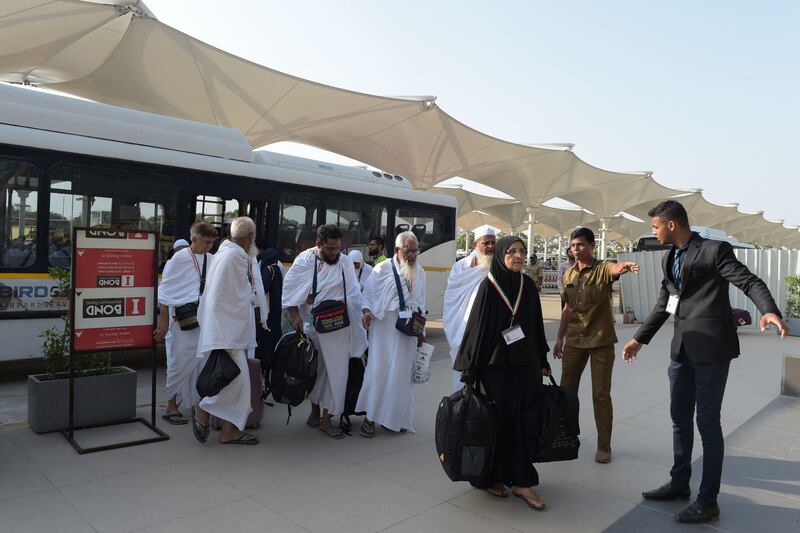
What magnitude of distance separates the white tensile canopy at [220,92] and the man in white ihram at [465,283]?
43.9 ft

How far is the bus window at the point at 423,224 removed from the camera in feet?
38.5

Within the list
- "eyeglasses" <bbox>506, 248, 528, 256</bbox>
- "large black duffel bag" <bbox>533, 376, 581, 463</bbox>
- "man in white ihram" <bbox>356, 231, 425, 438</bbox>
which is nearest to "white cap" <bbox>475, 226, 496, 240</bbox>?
"eyeglasses" <bbox>506, 248, 528, 256</bbox>

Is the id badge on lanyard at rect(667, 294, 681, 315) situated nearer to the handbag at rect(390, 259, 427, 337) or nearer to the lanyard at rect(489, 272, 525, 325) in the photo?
the lanyard at rect(489, 272, 525, 325)

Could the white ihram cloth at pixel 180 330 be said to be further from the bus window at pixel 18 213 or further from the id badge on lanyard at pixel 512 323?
the id badge on lanyard at pixel 512 323

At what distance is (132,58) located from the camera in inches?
670

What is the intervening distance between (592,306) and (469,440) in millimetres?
1701

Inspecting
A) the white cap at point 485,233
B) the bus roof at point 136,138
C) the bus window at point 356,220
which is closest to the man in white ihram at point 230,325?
the white cap at point 485,233

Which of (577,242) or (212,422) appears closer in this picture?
(577,242)

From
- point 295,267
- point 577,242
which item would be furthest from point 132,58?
point 577,242

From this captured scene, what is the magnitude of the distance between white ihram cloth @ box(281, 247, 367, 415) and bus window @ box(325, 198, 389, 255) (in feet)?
15.6

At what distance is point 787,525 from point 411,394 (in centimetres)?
290

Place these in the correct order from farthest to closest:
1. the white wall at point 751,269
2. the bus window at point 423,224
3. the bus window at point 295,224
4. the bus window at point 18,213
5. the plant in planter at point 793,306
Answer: the white wall at point 751,269
the plant in planter at point 793,306
the bus window at point 423,224
the bus window at point 295,224
the bus window at point 18,213

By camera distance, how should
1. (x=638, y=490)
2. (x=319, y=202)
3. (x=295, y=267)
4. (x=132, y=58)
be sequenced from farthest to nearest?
1. (x=132, y=58)
2. (x=319, y=202)
3. (x=295, y=267)
4. (x=638, y=490)

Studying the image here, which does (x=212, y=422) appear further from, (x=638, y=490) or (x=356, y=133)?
(x=356, y=133)
